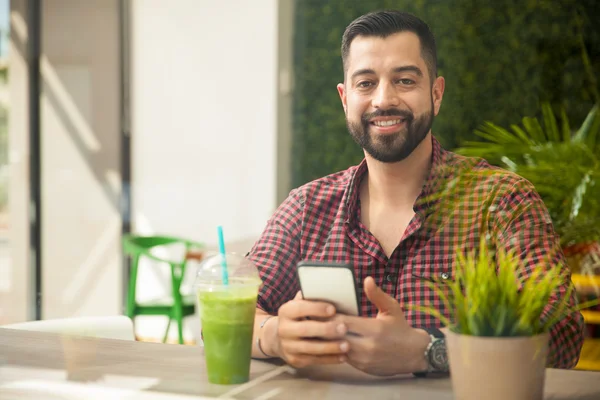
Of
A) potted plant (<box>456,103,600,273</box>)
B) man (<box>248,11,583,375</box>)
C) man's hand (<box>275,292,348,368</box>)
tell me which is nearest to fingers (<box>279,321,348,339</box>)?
man's hand (<box>275,292,348,368</box>)

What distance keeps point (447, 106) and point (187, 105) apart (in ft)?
5.32

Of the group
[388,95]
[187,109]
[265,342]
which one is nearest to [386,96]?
[388,95]

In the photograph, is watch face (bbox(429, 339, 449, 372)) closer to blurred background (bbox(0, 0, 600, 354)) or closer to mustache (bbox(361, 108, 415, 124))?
mustache (bbox(361, 108, 415, 124))

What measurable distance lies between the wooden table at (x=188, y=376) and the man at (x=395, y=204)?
0.99ft

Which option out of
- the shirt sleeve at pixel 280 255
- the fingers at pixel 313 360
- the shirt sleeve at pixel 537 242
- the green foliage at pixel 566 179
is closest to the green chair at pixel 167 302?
the green foliage at pixel 566 179

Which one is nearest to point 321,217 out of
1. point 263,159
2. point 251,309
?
point 251,309

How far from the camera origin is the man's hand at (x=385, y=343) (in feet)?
3.46

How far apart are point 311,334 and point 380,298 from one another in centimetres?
11

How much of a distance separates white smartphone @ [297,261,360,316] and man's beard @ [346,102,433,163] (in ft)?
2.15

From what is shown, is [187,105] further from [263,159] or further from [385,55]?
[385,55]

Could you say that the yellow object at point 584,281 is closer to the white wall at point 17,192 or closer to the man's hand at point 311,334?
the man's hand at point 311,334

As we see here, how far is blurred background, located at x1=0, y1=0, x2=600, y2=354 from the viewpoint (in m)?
4.63

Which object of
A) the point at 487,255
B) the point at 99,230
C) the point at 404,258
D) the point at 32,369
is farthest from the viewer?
the point at 99,230

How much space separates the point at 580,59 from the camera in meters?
4.60
